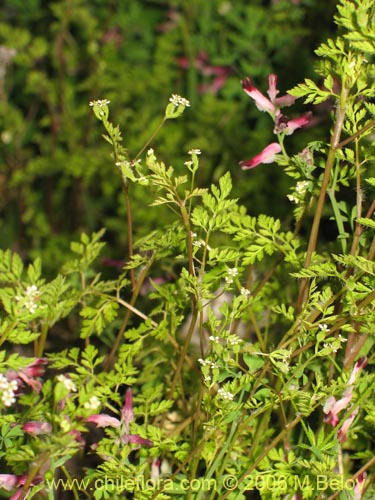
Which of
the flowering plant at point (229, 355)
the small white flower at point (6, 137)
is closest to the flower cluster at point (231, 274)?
the flowering plant at point (229, 355)

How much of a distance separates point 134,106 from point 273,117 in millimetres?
1342

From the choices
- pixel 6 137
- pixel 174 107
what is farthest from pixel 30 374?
pixel 6 137

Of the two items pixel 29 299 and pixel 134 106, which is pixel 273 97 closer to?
pixel 29 299

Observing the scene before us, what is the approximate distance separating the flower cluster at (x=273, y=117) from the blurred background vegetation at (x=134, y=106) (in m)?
0.77

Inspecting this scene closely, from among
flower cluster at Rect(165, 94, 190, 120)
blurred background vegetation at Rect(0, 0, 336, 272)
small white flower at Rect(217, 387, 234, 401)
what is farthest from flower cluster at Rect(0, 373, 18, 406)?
blurred background vegetation at Rect(0, 0, 336, 272)

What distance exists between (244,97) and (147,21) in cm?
58

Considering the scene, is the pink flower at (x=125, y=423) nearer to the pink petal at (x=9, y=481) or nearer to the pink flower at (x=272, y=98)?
the pink petal at (x=9, y=481)

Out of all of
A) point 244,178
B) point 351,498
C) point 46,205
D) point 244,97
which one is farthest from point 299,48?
point 351,498

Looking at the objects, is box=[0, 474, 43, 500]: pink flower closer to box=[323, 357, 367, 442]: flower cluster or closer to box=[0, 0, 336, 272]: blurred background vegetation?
box=[323, 357, 367, 442]: flower cluster

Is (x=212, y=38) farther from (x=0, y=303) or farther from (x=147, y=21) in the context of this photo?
(x=0, y=303)

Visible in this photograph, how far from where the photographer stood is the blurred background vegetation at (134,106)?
188cm

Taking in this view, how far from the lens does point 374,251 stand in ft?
2.96

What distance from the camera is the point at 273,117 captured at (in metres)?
0.95

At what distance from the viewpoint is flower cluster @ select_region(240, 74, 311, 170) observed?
3.08ft
